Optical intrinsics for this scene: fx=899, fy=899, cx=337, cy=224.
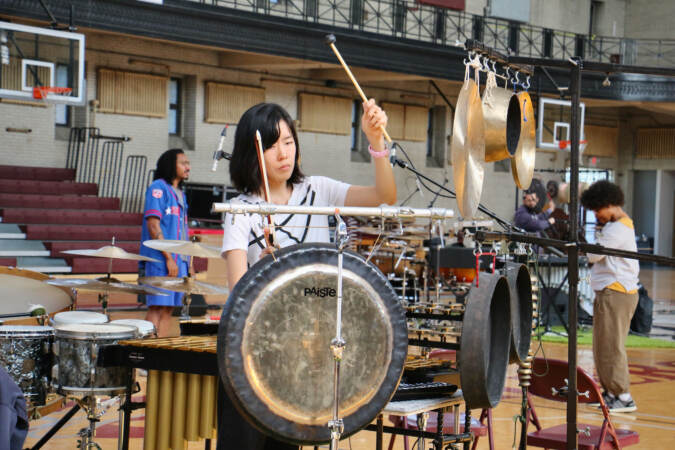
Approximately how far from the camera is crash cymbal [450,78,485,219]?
348 centimetres

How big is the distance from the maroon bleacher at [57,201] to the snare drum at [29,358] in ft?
33.2

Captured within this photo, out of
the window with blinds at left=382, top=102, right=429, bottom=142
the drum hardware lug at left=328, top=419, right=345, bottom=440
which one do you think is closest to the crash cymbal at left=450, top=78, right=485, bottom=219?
the drum hardware lug at left=328, top=419, right=345, bottom=440

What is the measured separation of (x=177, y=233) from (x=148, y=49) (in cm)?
967

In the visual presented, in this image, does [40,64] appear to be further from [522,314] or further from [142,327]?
[522,314]

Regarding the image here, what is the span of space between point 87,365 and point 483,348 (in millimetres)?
1909

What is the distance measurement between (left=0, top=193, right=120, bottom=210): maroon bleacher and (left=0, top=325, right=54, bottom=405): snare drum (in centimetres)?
1012

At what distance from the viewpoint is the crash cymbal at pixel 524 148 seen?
4102 mm

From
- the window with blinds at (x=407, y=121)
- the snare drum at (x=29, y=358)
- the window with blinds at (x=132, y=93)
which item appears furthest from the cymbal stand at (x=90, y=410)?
the window with blinds at (x=407, y=121)

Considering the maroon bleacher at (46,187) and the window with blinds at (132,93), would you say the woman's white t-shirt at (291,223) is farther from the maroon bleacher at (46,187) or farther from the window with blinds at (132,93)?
the window with blinds at (132,93)

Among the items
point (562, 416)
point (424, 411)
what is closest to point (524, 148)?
point (424, 411)

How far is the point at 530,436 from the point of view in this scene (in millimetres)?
4613

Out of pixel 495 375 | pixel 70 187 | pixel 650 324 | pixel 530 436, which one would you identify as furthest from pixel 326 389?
pixel 70 187

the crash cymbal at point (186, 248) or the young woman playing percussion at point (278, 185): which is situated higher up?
the young woman playing percussion at point (278, 185)

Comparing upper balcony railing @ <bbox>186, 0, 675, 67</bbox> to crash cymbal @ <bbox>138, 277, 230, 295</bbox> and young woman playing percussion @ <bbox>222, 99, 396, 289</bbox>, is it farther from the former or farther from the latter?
young woman playing percussion @ <bbox>222, 99, 396, 289</bbox>
